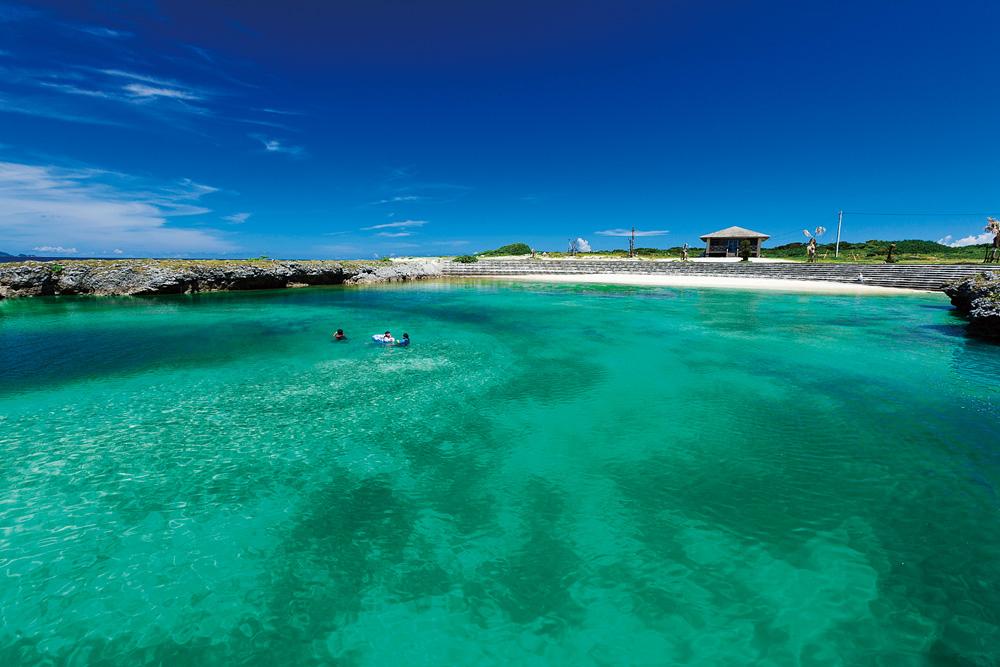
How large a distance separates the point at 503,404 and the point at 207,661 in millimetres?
9399

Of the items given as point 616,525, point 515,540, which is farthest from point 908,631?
point 515,540

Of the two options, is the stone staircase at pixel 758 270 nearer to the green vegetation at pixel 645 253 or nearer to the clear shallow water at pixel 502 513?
the green vegetation at pixel 645 253

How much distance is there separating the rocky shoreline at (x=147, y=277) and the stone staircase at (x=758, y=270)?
29.2 m

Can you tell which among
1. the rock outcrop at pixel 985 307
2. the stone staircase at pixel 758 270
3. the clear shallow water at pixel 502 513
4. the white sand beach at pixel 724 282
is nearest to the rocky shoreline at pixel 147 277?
the stone staircase at pixel 758 270

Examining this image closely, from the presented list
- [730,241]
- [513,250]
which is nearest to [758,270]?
[730,241]

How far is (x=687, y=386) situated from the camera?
49.9ft

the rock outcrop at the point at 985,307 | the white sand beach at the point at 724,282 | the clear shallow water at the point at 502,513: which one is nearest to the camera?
the clear shallow water at the point at 502,513

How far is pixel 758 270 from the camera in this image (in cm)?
6028

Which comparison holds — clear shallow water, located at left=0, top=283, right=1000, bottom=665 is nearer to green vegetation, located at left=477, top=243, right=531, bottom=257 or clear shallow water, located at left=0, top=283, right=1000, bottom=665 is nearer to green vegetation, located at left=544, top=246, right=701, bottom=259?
green vegetation, located at left=544, top=246, right=701, bottom=259

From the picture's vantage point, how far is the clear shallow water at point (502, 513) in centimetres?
559

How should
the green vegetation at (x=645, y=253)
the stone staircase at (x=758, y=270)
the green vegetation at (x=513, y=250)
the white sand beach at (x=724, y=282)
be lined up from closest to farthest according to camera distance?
the white sand beach at (x=724, y=282) < the stone staircase at (x=758, y=270) < the green vegetation at (x=645, y=253) < the green vegetation at (x=513, y=250)

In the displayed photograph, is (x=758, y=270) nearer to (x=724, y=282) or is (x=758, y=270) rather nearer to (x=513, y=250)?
(x=724, y=282)

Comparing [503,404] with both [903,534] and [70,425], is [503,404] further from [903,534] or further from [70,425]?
[70,425]

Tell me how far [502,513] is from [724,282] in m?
58.1
